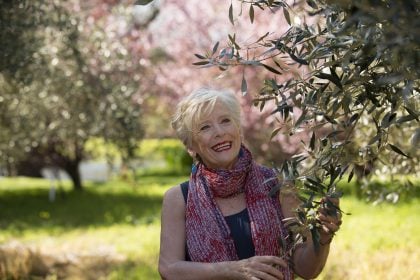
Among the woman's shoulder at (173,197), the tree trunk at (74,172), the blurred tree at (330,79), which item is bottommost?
the tree trunk at (74,172)

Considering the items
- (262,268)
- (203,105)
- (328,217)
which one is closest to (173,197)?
(203,105)

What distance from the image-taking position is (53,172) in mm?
19312

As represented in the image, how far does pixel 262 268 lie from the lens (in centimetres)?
305

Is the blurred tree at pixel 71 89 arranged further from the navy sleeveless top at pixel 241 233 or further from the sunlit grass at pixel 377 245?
the navy sleeveless top at pixel 241 233

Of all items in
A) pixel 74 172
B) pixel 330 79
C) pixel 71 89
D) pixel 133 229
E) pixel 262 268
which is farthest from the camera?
pixel 74 172

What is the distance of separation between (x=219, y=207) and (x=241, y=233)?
145 millimetres

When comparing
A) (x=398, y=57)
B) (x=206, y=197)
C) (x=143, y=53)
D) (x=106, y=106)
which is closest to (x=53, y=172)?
(x=143, y=53)

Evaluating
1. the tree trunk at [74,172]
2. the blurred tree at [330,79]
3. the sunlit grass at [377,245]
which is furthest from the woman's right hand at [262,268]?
the tree trunk at [74,172]

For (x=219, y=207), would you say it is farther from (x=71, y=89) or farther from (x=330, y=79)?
(x=71, y=89)

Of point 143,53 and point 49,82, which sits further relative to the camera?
point 143,53

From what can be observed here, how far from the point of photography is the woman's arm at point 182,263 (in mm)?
3064

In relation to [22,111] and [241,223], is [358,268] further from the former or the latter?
[22,111]

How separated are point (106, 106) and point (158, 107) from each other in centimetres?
1172

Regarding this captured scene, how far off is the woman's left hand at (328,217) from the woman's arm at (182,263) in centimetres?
19
